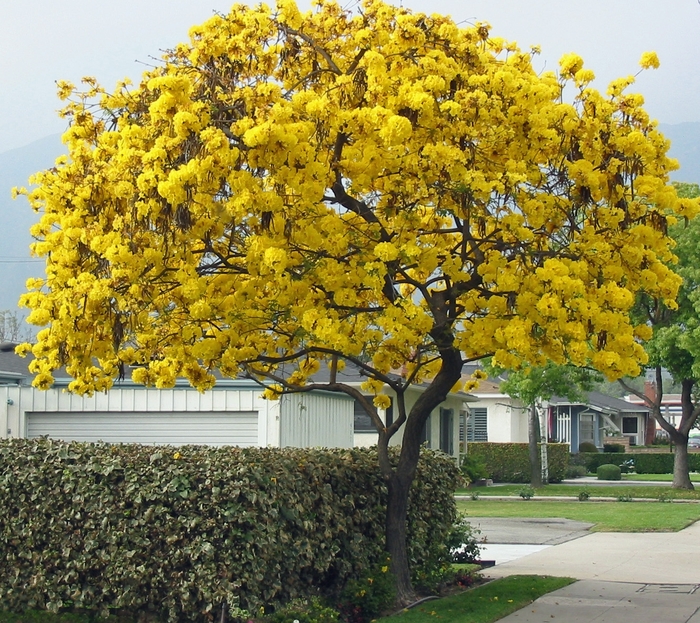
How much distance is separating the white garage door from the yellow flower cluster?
7.72 meters

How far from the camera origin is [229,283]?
33.7ft

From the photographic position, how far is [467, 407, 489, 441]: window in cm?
4662

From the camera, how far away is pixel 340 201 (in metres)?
10.2

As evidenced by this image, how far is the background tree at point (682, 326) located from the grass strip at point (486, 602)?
16.8 m

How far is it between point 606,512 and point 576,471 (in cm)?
2060

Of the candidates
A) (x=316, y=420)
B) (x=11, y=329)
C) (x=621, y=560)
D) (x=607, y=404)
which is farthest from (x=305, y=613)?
(x=11, y=329)

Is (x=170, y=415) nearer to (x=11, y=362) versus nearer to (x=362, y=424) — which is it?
(x=11, y=362)

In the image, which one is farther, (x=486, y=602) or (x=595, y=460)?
(x=595, y=460)

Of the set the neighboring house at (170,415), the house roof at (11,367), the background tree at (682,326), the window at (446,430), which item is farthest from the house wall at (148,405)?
the window at (446,430)

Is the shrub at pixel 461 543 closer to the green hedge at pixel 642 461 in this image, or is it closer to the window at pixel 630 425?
the green hedge at pixel 642 461

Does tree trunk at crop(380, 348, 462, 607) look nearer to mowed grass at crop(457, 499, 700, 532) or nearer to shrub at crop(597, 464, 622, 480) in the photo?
mowed grass at crop(457, 499, 700, 532)

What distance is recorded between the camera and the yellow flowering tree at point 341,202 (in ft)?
30.1

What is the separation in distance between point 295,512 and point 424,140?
358cm

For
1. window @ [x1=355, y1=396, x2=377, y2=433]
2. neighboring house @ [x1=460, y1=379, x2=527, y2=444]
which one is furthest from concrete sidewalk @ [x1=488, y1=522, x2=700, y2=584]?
neighboring house @ [x1=460, y1=379, x2=527, y2=444]
